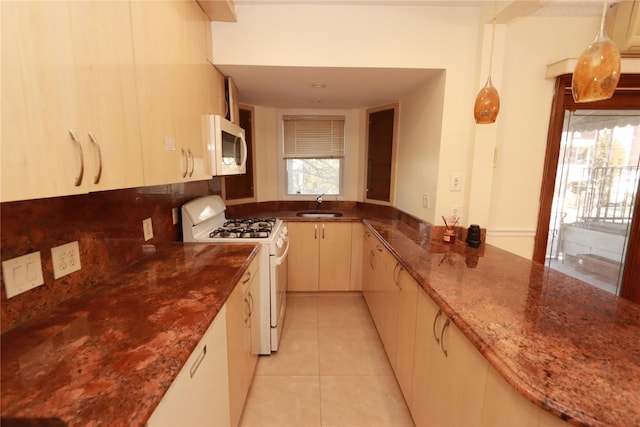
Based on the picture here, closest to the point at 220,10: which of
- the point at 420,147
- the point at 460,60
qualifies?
the point at 460,60

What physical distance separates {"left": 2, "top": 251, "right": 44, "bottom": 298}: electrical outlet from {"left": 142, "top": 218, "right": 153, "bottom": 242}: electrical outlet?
2.11 feet

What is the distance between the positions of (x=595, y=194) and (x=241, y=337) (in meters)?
2.86

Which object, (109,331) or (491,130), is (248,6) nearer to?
(491,130)

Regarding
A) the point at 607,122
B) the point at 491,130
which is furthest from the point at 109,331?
the point at 607,122

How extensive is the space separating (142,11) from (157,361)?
1238 mm

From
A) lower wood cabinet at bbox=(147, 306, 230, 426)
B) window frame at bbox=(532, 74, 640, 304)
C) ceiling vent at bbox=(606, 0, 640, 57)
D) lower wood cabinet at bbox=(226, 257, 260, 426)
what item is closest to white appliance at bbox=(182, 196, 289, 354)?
lower wood cabinet at bbox=(226, 257, 260, 426)

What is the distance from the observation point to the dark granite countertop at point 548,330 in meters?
0.66

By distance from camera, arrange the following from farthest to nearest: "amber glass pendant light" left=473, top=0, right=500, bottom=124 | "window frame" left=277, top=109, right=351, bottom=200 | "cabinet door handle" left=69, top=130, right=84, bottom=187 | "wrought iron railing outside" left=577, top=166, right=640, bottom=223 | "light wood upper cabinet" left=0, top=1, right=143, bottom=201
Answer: "window frame" left=277, top=109, right=351, bottom=200
"wrought iron railing outside" left=577, top=166, right=640, bottom=223
"amber glass pendant light" left=473, top=0, right=500, bottom=124
"cabinet door handle" left=69, top=130, right=84, bottom=187
"light wood upper cabinet" left=0, top=1, right=143, bottom=201

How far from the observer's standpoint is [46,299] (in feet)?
3.26

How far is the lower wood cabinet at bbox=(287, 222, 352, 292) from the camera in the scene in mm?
3047

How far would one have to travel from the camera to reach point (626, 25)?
1.76m

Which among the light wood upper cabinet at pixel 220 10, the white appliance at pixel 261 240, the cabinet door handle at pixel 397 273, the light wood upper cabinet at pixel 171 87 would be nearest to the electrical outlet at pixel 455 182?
the cabinet door handle at pixel 397 273

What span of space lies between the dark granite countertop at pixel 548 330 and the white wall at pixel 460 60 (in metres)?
0.63

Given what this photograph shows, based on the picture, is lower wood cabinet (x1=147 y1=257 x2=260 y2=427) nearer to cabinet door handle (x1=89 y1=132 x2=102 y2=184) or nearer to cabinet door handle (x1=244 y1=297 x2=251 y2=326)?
cabinet door handle (x1=244 y1=297 x2=251 y2=326)
